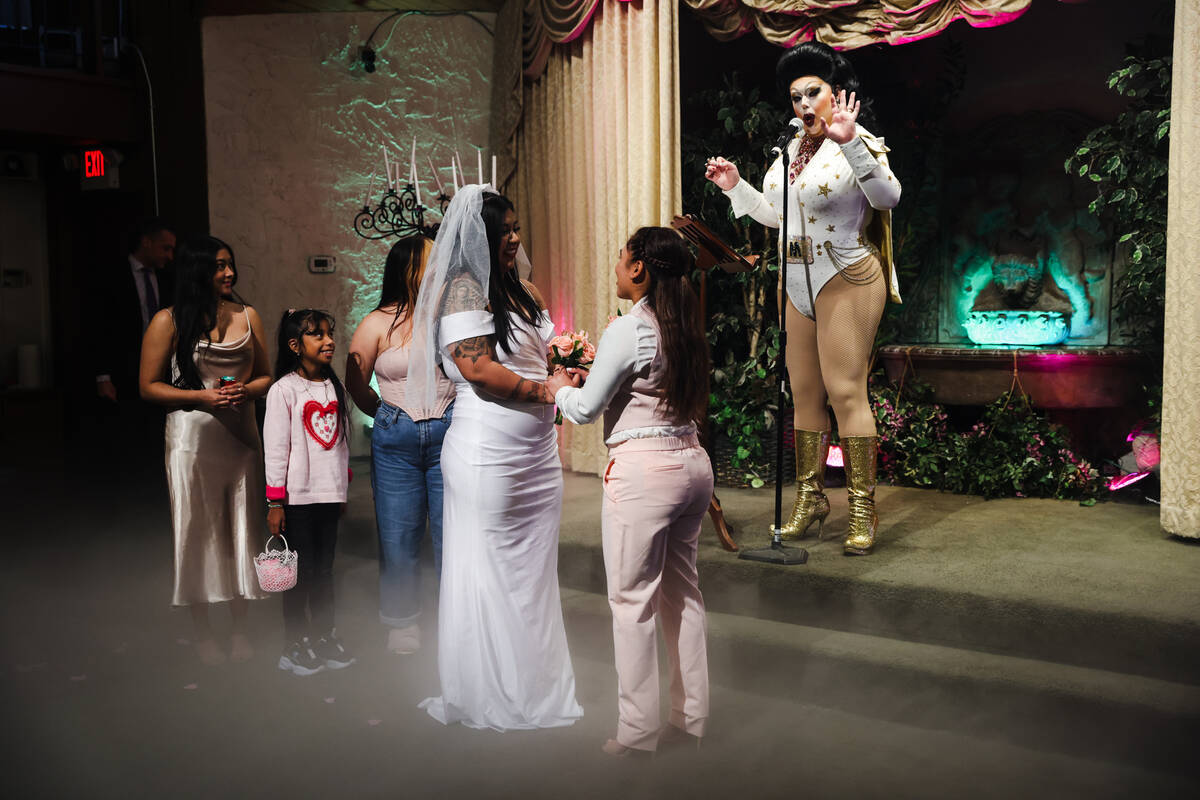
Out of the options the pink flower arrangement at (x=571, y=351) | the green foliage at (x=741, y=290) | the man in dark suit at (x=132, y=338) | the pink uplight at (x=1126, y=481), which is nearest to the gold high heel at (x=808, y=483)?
the green foliage at (x=741, y=290)

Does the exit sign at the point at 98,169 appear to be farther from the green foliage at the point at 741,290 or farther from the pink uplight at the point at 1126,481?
the pink uplight at the point at 1126,481

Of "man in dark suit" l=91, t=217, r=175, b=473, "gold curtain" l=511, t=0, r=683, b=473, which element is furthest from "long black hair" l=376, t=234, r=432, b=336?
"man in dark suit" l=91, t=217, r=175, b=473

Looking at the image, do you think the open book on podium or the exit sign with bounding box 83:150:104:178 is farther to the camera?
the exit sign with bounding box 83:150:104:178

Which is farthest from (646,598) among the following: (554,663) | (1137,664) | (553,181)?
(553,181)

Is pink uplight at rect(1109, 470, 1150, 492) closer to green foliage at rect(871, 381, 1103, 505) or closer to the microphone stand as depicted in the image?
green foliage at rect(871, 381, 1103, 505)

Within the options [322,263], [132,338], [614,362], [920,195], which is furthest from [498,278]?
[132,338]

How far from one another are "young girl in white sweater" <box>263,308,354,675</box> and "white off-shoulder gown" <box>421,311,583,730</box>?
2.16 feet

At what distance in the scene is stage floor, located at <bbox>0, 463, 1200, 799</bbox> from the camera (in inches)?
109

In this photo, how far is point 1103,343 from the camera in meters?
6.18

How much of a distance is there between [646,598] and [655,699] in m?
0.29

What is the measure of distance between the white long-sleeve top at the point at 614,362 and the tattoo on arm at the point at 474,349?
284mm

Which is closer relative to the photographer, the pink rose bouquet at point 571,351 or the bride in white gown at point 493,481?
the bride in white gown at point 493,481

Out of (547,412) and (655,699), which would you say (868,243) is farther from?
(655,699)

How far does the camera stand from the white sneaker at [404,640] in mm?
3756
